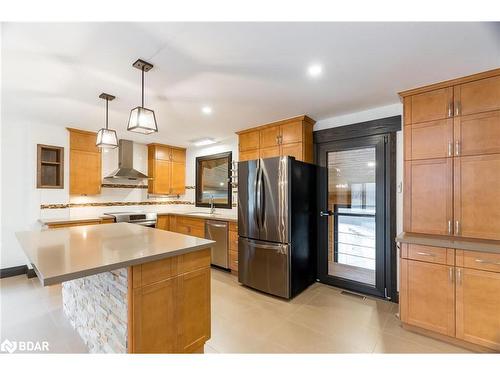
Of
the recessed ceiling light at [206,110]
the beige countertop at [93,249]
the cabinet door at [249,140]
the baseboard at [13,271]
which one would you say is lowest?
the baseboard at [13,271]

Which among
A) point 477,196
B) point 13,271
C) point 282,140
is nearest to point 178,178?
point 282,140

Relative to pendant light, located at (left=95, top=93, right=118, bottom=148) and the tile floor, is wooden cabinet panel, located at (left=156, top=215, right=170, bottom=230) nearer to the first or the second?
the tile floor

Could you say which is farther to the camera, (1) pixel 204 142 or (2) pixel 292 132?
(1) pixel 204 142

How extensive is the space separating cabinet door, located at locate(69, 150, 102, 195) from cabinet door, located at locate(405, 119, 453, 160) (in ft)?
15.7

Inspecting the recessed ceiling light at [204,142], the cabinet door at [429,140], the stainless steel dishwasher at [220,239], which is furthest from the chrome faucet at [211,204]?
the cabinet door at [429,140]

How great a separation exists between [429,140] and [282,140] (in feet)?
5.77

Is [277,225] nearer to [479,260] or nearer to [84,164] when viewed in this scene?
[479,260]

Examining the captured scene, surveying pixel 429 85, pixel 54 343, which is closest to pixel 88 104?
pixel 54 343

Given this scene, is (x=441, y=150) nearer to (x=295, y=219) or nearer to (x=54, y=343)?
(x=295, y=219)

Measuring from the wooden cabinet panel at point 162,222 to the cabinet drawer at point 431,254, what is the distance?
4278 mm

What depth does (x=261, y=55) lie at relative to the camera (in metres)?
1.87

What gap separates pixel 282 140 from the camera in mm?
3527

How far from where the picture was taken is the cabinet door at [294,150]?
3.31 metres

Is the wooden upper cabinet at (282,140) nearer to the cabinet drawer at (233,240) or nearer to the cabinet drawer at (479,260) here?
the cabinet drawer at (233,240)
